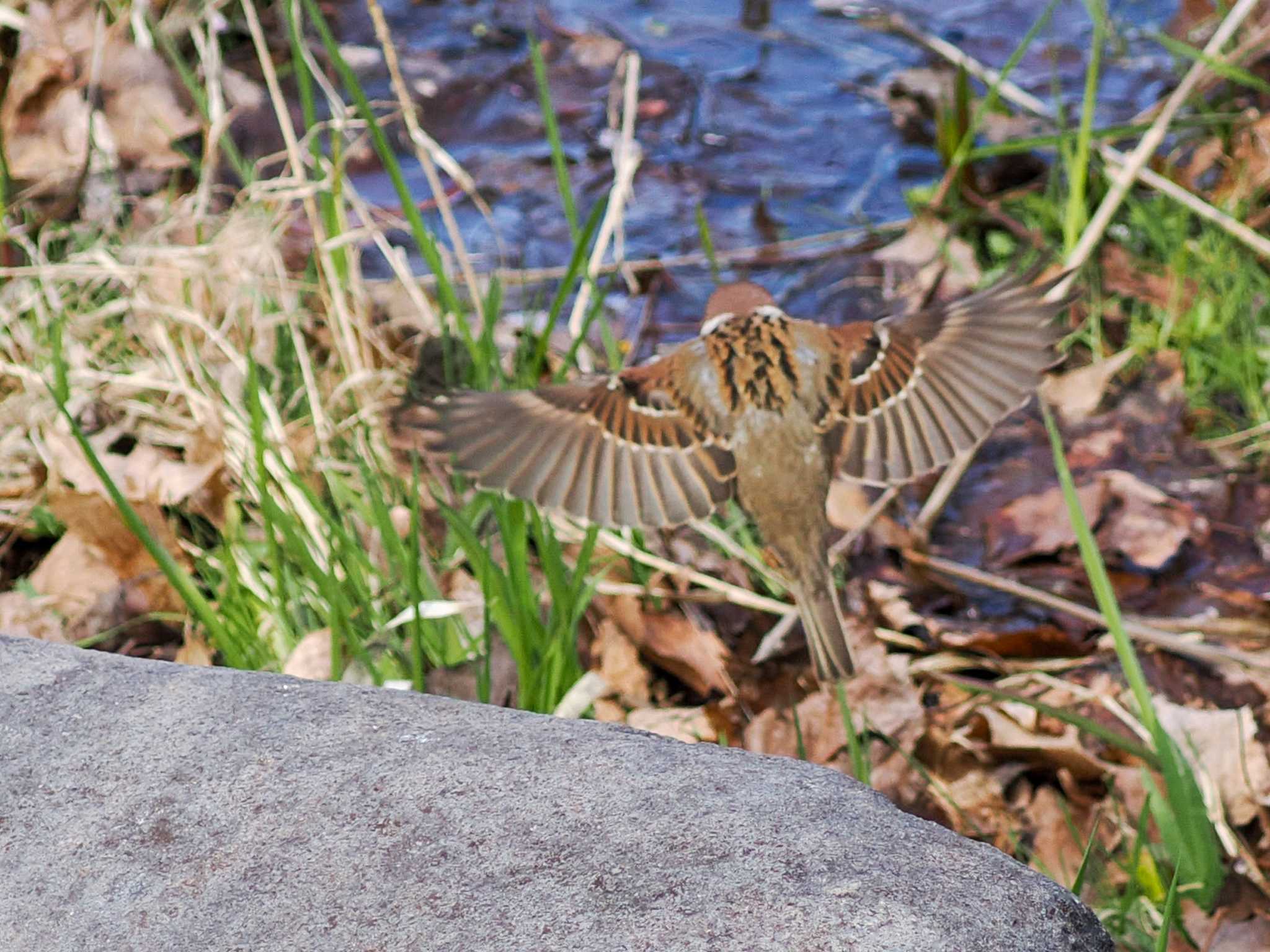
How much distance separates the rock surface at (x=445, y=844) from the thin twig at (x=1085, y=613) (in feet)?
4.93

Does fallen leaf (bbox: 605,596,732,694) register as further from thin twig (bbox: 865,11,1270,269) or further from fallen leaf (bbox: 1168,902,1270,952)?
thin twig (bbox: 865,11,1270,269)

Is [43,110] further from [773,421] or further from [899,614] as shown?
[899,614]

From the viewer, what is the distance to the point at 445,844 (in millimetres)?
1523

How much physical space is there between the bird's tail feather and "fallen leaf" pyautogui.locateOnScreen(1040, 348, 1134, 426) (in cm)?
130

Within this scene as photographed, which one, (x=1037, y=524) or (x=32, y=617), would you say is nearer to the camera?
(x=32, y=617)

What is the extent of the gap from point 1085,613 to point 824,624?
63 centimetres

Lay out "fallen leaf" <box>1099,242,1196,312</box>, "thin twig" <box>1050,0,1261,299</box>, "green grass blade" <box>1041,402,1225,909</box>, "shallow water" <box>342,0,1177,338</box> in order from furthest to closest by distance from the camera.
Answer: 1. "shallow water" <box>342,0,1177,338</box>
2. "fallen leaf" <box>1099,242,1196,312</box>
3. "thin twig" <box>1050,0,1261,299</box>
4. "green grass blade" <box>1041,402,1225,909</box>

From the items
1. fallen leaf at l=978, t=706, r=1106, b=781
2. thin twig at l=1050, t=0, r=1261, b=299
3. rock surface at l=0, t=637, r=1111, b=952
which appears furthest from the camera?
thin twig at l=1050, t=0, r=1261, b=299

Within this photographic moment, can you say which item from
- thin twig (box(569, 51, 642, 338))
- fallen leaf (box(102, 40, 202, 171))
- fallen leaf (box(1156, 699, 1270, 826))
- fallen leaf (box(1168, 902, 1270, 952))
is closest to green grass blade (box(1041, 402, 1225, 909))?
fallen leaf (box(1168, 902, 1270, 952))

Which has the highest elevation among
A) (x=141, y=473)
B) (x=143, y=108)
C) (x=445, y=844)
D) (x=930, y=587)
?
(x=445, y=844)

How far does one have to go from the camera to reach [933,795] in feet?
9.75

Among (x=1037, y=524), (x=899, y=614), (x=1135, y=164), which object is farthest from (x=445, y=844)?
(x=1135, y=164)

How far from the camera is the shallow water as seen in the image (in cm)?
513

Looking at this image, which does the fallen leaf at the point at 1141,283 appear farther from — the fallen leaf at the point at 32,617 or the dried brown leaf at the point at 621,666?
the fallen leaf at the point at 32,617
